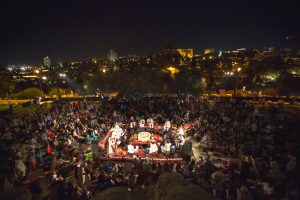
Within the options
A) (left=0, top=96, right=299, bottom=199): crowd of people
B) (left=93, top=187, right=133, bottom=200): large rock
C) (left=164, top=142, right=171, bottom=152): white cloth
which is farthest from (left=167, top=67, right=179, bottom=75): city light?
(left=93, top=187, right=133, bottom=200): large rock

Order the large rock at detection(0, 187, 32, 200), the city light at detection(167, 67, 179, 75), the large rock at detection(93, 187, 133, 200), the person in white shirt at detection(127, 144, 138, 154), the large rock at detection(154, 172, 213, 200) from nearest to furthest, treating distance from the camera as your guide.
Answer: the large rock at detection(154, 172, 213, 200), the large rock at detection(93, 187, 133, 200), the large rock at detection(0, 187, 32, 200), the person in white shirt at detection(127, 144, 138, 154), the city light at detection(167, 67, 179, 75)

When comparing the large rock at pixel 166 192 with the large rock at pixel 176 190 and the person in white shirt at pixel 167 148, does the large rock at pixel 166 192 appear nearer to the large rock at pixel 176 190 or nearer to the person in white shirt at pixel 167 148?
the large rock at pixel 176 190

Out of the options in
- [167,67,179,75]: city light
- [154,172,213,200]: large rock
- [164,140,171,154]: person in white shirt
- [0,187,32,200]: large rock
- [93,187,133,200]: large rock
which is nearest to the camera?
[154,172,213,200]: large rock

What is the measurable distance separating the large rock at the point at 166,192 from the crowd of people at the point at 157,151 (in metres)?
5.65

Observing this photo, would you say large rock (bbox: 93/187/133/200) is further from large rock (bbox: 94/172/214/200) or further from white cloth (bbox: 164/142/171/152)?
white cloth (bbox: 164/142/171/152)

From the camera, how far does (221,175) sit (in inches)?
382

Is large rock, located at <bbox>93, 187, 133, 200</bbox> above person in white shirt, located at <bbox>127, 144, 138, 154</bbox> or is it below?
above

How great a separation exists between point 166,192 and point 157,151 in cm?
1076

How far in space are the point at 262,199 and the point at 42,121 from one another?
18.3m

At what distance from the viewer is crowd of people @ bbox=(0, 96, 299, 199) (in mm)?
9578

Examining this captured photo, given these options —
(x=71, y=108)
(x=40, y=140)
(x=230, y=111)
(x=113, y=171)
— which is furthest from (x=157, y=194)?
(x=71, y=108)

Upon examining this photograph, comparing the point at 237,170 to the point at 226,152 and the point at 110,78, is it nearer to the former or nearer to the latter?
the point at 226,152

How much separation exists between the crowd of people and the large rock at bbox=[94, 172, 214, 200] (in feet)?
18.5

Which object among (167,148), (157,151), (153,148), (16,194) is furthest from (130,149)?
(16,194)
